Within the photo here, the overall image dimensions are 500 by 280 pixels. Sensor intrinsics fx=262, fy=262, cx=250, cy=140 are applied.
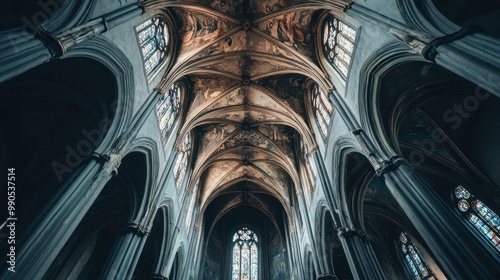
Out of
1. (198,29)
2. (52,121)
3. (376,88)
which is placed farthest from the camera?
(198,29)

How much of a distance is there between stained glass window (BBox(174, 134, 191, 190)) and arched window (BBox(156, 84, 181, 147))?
161 centimetres

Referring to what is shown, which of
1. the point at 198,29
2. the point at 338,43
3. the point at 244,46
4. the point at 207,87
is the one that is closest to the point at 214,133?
the point at 207,87

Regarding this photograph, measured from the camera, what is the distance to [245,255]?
62.2ft

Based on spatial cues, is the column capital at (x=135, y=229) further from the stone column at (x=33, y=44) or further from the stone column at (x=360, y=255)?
the stone column at (x=360, y=255)

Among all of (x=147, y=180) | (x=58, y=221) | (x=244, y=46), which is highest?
(x=244, y=46)

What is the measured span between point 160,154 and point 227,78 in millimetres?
5748

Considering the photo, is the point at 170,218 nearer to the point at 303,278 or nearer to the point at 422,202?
the point at 303,278

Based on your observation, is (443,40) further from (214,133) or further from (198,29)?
(214,133)

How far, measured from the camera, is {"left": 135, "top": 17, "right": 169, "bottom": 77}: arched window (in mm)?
9164

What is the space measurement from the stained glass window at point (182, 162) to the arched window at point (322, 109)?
6.86 metres

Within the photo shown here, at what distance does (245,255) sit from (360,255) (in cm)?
1257

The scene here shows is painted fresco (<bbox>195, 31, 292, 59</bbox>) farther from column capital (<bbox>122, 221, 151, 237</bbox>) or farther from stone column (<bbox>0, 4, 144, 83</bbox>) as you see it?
column capital (<bbox>122, 221, 151, 237</bbox>)

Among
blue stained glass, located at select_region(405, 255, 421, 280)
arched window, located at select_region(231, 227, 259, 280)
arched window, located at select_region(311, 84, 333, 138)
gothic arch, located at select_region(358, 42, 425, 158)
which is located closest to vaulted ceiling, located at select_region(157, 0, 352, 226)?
arched window, located at select_region(311, 84, 333, 138)

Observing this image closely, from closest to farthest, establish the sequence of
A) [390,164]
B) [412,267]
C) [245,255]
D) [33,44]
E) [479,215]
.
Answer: [33,44] → [390,164] → [479,215] → [412,267] → [245,255]
